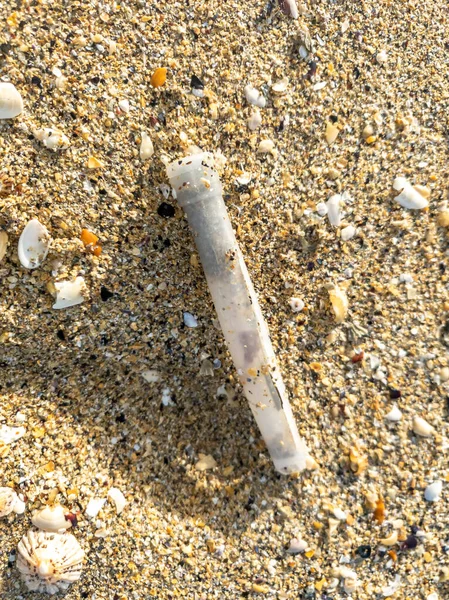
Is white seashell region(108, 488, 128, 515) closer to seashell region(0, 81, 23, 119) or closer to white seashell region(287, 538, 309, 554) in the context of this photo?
white seashell region(287, 538, 309, 554)

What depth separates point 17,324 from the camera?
5.63ft

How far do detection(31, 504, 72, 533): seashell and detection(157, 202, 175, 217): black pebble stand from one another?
107 cm

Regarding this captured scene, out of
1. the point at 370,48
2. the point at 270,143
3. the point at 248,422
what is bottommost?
the point at 248,422

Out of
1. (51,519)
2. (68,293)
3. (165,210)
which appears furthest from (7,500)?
(165,210)

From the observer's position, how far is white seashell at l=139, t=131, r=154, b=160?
173 cm

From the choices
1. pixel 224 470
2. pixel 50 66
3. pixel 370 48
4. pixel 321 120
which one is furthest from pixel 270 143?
pixel 224 470

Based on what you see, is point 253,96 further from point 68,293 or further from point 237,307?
point 68,293

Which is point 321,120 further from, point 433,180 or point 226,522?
point 226,522

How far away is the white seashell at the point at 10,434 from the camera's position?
1729 millimetres

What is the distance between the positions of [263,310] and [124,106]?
34.1 inches

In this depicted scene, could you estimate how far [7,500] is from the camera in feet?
5.54

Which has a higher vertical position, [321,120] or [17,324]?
[321,120]

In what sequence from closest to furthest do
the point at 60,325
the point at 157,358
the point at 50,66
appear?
the point at 50,66, the point at 60,325, the point at 157,358

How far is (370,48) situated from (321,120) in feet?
1.15
